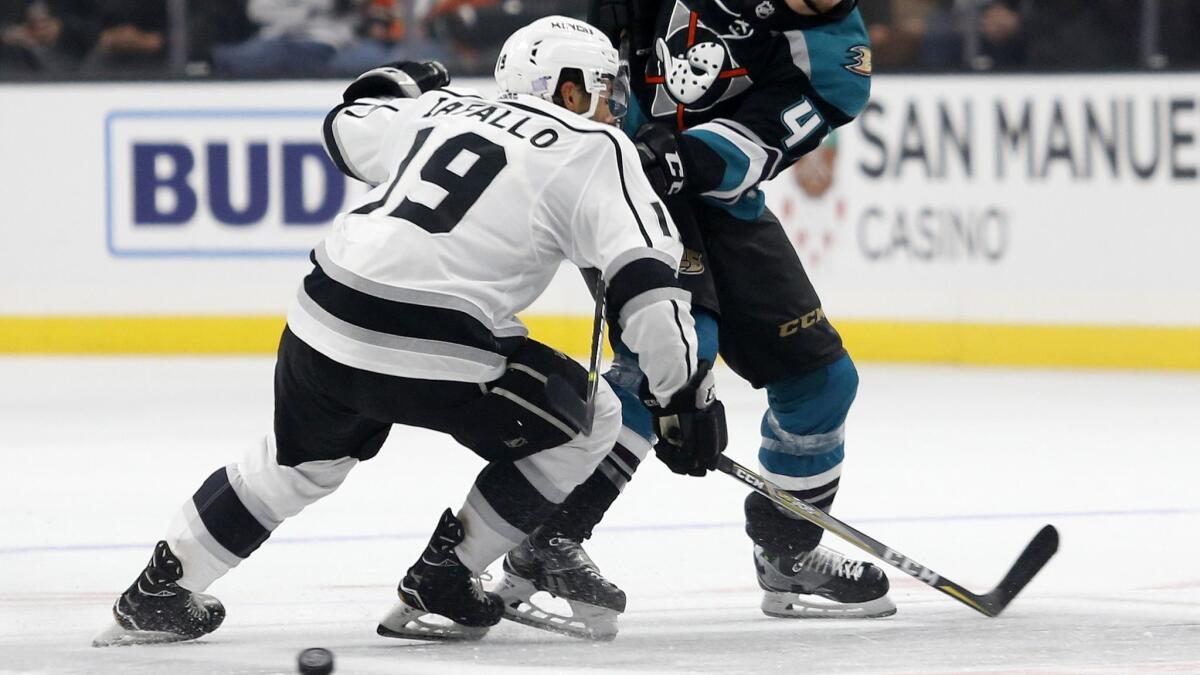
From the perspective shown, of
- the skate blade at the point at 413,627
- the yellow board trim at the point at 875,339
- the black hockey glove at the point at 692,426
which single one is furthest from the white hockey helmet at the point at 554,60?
the yellow board trim at the point at 875,339

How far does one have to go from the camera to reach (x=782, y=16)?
11.1 feet

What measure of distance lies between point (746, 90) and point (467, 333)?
0.77 meters

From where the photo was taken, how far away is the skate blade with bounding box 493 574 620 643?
3.24 m

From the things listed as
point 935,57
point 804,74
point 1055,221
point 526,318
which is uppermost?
point 804,74

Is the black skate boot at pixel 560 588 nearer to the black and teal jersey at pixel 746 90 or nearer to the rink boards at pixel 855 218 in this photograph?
the black and teal jersey at pixel 746 90

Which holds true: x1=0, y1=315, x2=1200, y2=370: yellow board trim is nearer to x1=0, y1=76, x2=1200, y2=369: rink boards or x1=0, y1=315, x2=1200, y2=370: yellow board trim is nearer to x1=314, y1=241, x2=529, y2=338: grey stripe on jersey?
x1=0, y1=76, x2=1200, y2=369: rink boards

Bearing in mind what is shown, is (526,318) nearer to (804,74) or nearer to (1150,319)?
(1150,319)

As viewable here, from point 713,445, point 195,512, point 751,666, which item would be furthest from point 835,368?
→ point 195,512

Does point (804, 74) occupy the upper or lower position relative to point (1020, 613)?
upper

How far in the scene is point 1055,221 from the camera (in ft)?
23.5

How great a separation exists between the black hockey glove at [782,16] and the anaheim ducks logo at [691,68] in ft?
0.16

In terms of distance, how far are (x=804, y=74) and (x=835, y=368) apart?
494mm

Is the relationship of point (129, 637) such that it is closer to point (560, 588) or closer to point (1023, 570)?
point (560, 588)

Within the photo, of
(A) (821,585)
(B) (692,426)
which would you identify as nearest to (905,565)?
(A) (821,585)
